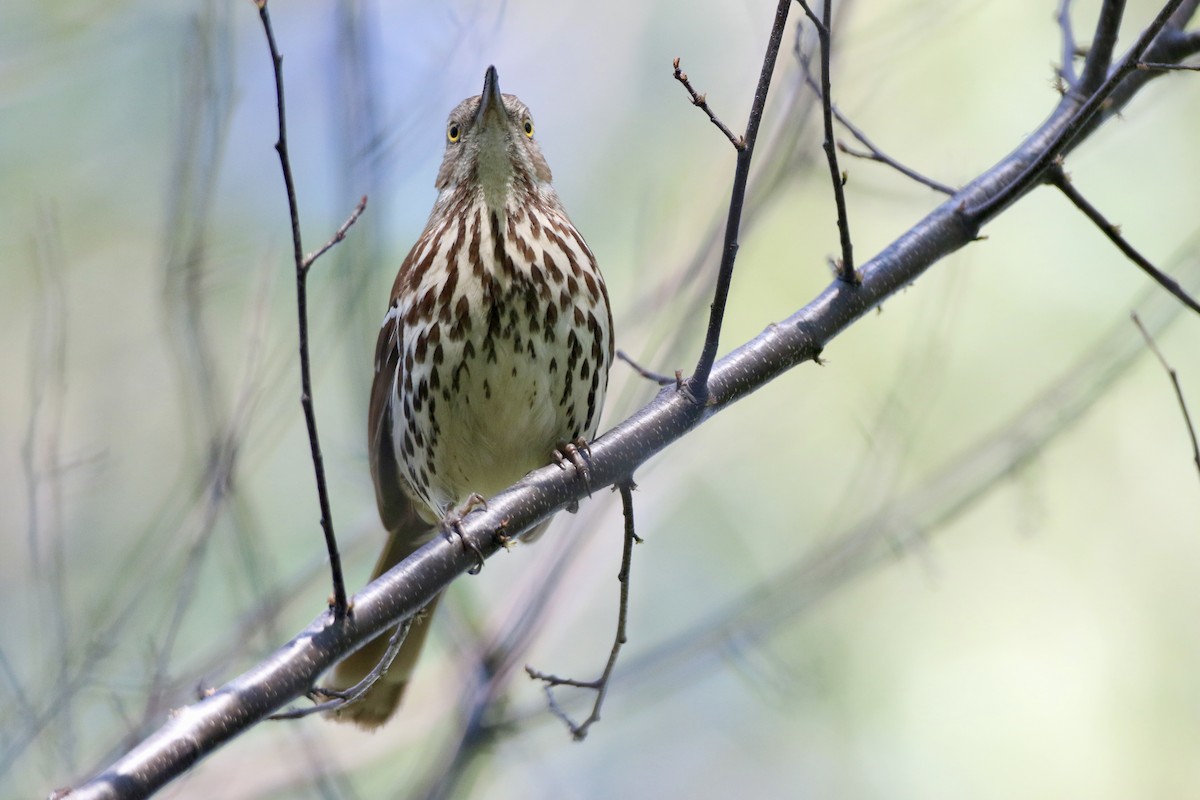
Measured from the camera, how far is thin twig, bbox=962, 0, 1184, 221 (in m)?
2.67

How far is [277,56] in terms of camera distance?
2246 mm

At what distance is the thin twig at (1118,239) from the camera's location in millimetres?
3199

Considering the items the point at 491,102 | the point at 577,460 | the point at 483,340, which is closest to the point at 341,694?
the point at 577,460

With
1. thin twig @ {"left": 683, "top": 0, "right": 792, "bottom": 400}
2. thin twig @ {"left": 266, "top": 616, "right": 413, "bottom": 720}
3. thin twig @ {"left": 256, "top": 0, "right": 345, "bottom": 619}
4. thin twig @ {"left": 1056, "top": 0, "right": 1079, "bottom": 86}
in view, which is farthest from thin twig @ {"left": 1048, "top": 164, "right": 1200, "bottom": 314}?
thin twig @ {"left": 266, "top": 616, "right": 413, "bottom": 720}

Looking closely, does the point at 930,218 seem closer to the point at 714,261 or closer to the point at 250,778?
the point at 714,261

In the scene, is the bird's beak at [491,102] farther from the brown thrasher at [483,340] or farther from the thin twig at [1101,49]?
the thin twig at [1101,49]

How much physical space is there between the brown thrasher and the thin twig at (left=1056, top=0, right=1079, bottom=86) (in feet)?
5.30

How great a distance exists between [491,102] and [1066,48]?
1910 mm

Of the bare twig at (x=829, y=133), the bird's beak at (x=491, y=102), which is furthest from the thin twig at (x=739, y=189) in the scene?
the bird's beak at (x=491, y=102)

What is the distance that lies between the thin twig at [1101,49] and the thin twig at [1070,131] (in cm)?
15

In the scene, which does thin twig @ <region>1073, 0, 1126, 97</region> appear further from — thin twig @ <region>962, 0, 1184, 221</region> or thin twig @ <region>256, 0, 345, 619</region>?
thin twig @ <region>256, 0, 345, 619</region>

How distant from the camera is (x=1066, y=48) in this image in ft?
12.5

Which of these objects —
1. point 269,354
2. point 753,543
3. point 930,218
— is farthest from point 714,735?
point 930,218

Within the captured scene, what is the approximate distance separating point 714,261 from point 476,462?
1266 mm
